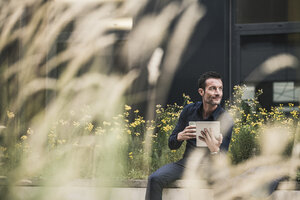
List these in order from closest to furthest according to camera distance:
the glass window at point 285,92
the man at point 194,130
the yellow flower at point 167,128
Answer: the man at point 194,130, the yellow flower at point 167,128, the glass window at point 285,92

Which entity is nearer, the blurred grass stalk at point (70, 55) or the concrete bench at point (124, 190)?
the concrete bench at point (124, 190)

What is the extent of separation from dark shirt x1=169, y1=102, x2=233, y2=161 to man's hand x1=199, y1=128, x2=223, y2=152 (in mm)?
199

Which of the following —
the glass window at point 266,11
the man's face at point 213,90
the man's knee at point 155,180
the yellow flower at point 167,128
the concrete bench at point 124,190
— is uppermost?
the glass window at point 266,11

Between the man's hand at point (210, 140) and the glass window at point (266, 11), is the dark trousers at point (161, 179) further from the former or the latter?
the glass window at point (266, 11)

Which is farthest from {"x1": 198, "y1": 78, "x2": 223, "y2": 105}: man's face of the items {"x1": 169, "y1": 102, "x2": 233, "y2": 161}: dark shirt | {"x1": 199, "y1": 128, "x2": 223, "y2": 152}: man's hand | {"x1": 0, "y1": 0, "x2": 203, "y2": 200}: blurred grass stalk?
{"x1": 0, "y1": 0, "x2": 203, "y2": 200}: blurred grass stalk

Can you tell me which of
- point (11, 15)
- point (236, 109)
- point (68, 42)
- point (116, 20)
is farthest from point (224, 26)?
point (11, 15)

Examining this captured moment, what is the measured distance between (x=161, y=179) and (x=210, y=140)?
0.58m

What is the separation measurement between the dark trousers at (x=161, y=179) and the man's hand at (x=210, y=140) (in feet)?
1.46

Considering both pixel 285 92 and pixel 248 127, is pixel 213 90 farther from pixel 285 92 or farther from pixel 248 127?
pixel 285 92

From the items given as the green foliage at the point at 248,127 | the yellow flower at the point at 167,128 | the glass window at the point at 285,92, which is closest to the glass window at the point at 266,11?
the glass window at the point at 285,92

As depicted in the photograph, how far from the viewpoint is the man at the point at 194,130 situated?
2.91 metres

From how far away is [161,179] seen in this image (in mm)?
2967

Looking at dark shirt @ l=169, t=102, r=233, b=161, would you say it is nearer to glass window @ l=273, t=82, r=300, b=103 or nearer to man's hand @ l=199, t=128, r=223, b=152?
man's hand @ l=199, t=128, r=223, b=152

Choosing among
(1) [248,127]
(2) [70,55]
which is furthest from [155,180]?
(2) [70,55]
